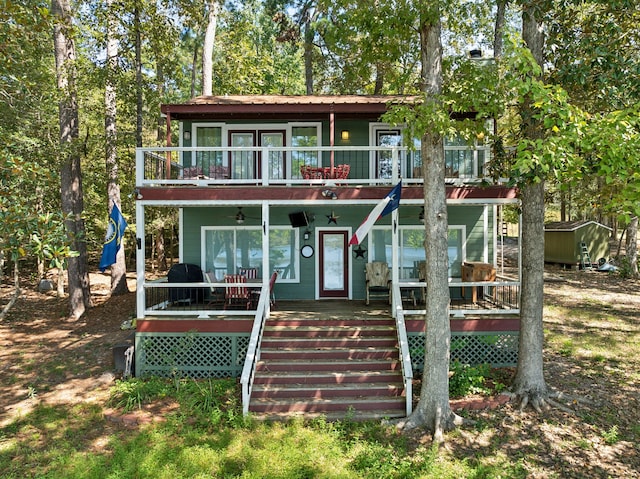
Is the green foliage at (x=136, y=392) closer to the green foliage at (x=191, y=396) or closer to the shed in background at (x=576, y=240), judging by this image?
the green foliage at (x=191, y=396)

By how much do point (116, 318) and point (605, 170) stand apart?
13.6 m

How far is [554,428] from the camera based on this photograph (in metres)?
6.98

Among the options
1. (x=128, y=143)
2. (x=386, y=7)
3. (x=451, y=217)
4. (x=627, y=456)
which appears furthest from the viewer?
(x=128, y=143)

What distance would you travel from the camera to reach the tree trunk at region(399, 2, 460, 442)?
704 centimetres

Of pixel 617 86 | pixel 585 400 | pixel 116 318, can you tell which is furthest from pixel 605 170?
pixel 116 318

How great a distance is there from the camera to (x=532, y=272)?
7.80m

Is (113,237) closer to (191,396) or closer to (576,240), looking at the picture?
(191,396)

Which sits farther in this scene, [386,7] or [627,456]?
[386,7]

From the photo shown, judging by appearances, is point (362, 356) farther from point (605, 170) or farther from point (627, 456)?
point (605, 170)

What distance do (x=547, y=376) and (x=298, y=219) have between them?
22.6 ft

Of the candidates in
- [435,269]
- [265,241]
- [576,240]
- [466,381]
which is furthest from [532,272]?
[576,240]

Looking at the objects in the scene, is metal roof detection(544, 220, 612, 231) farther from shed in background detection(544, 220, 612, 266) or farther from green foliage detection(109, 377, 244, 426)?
green foliage detection(109, 377, 244, 426)

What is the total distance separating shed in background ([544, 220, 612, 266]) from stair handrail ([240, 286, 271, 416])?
20402 millimetres

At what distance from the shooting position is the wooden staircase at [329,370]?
7445 millimetres
